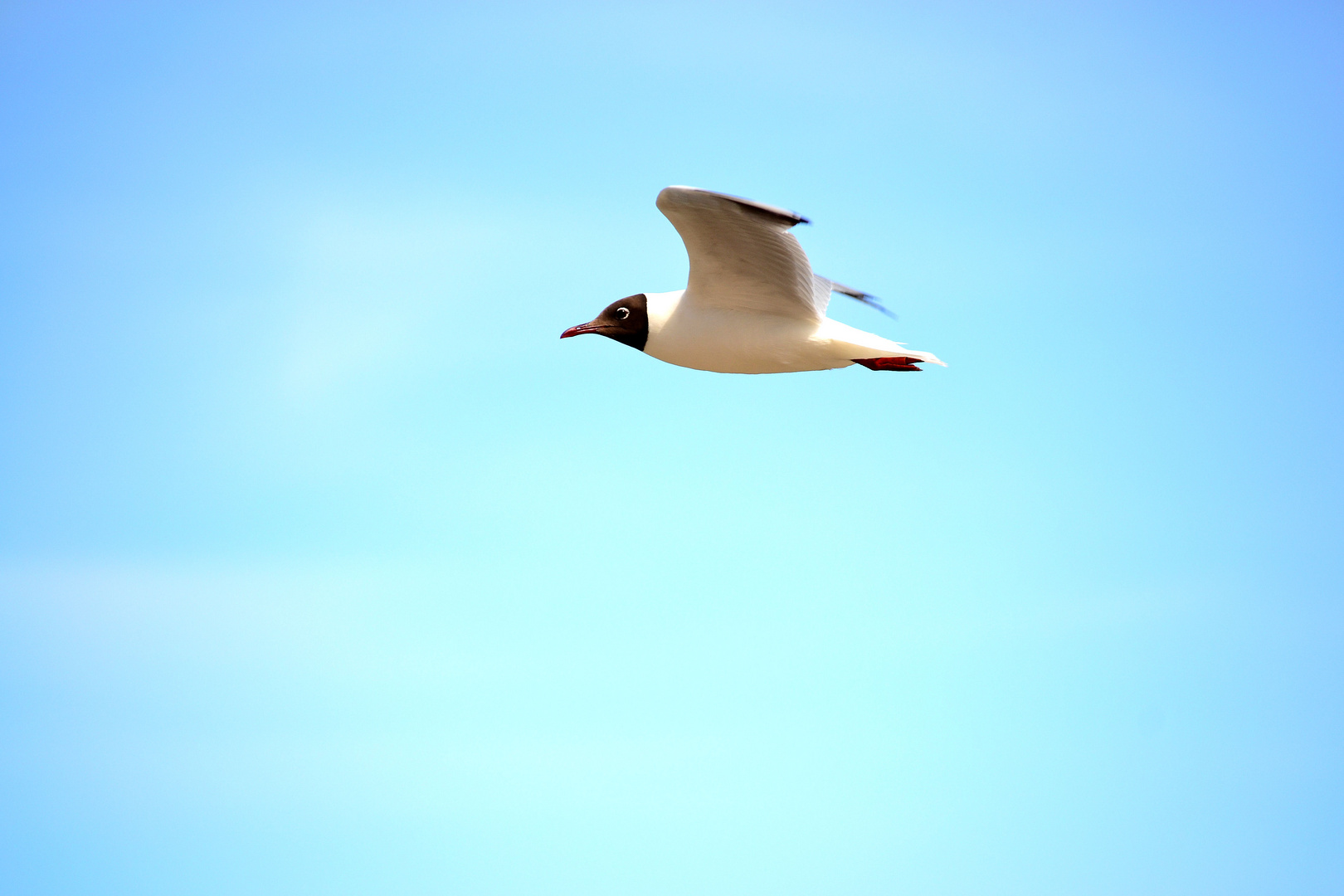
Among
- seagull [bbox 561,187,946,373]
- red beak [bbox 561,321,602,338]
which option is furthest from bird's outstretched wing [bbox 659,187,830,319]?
red beak [bbox 561,321,602,338]

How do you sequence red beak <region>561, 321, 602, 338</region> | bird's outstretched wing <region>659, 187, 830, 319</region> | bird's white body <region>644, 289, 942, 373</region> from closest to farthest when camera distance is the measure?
1. bird's outstretched wing <region>659, 187, 830, 319</region>
2. bird's white body <region>644, 289, 942, 373</region>
3. red beak <region>561, 321, 602, 338</region>

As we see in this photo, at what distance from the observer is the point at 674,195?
775cm

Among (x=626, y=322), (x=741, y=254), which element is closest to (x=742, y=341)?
(x=741, y=254)

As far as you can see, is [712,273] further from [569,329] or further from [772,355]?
[569,329]

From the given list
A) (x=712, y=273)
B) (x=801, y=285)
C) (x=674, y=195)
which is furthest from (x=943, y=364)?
(x=674, y=195)

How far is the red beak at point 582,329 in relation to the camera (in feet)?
30.6

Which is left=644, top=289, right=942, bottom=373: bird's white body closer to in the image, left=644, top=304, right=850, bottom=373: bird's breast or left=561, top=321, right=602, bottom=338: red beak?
left=644, top=304, right=850, bottom=373: bird's breast

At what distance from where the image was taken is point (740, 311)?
28.1 feet

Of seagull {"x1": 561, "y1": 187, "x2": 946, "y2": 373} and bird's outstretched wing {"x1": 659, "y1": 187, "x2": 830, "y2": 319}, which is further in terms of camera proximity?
seagull {"x1": 561, "y1": 187, "x2": 946, "y2": 373}

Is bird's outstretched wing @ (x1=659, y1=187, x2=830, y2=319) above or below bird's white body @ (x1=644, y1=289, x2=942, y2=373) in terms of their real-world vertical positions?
above

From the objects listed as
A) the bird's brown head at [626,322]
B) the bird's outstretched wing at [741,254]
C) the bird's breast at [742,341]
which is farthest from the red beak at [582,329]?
the bird's outstretched wing at [741,254]

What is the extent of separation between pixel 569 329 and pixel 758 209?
2380 mm

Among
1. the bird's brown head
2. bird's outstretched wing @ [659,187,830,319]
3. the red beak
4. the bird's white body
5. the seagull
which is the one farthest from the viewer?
the red beak

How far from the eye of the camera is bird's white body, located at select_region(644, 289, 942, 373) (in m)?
8.47
